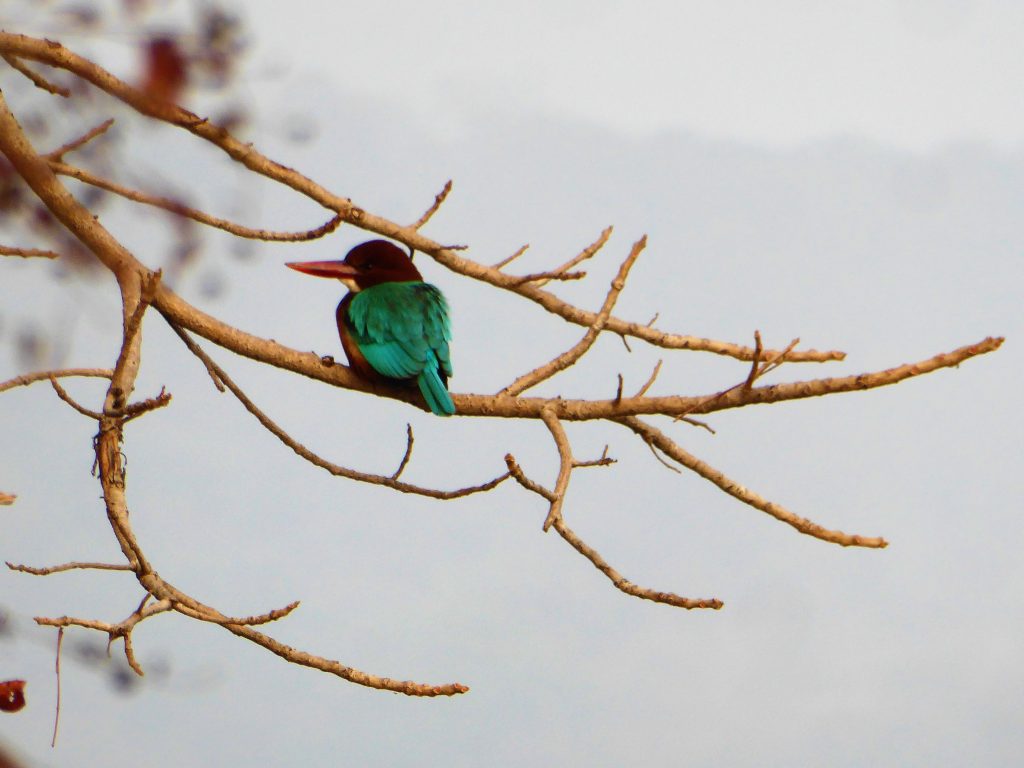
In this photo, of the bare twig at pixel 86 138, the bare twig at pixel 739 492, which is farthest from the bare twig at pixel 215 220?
the bare twig at pixel 739 492

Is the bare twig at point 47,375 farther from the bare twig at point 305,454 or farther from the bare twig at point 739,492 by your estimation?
the bare twig at point 739,492

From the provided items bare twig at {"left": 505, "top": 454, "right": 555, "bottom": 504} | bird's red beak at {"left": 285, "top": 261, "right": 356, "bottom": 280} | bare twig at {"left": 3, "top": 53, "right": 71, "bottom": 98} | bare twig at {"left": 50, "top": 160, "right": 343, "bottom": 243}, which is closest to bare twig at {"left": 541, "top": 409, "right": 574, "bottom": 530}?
bare twig at {"left": 505, "top": 454, "right": 555, "bottom": 504}

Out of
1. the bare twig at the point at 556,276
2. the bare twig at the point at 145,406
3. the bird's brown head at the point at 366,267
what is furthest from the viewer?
the bird's brown head at the point at 366,267

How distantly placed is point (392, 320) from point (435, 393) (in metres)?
0.57

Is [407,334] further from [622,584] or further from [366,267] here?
[622,584]

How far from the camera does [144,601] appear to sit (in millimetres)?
3754

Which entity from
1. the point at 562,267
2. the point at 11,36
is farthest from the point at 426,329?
the point at 11,36

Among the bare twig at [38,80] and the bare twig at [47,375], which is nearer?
the bare twig at [47,375]

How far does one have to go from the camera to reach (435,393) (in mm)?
4660

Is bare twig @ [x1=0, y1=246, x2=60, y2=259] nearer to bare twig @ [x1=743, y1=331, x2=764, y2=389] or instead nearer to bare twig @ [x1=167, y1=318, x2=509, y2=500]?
bare twig @ [x1=167, y1=318, x2=509, y2=500]

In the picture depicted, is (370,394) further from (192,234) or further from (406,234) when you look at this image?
(192,234)

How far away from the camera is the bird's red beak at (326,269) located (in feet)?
19.2

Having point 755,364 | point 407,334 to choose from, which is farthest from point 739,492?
point 407,334

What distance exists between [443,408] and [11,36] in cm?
230
